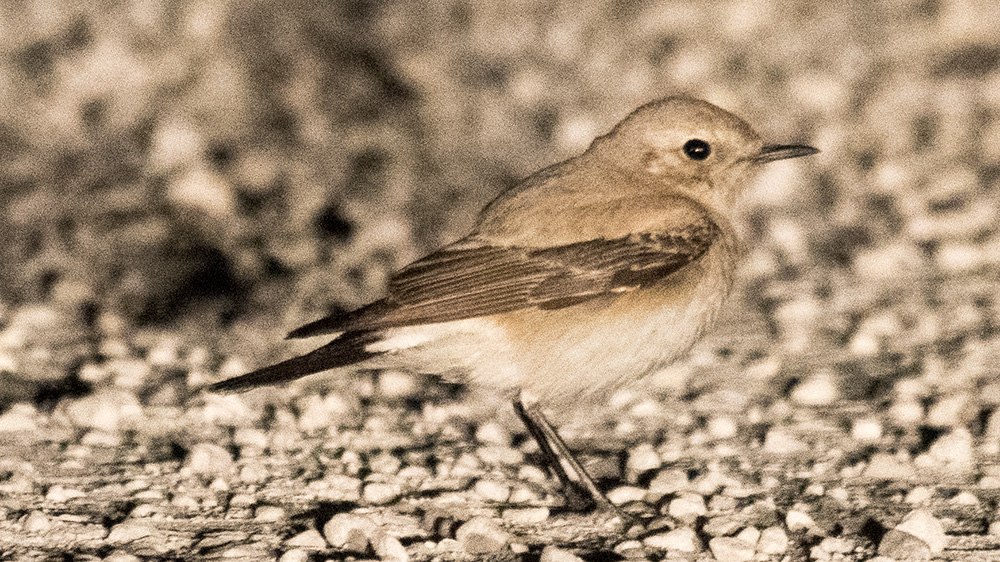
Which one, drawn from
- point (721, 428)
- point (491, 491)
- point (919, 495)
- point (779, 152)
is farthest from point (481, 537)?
point (779, 152)

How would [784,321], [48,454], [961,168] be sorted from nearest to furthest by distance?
[48,454] → [784,321] → [961,168]

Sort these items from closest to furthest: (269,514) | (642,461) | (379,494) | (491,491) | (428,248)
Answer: (269,514) → (379,494) → (491,491) → (642,461) → (428,248)

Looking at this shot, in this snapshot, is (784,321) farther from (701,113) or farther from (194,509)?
(194,509)

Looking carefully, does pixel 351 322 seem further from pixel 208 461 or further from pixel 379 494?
pixel 208 461

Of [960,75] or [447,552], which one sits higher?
[960,75]

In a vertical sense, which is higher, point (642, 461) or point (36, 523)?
point (642, 461)

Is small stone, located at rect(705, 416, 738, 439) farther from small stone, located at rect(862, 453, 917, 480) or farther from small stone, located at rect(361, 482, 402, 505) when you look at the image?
small stone, located at rect(361, 482, 402, 505)

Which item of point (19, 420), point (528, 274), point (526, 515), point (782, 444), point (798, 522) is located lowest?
point (798, 522)

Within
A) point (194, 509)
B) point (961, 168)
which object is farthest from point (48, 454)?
point (961, 168)
